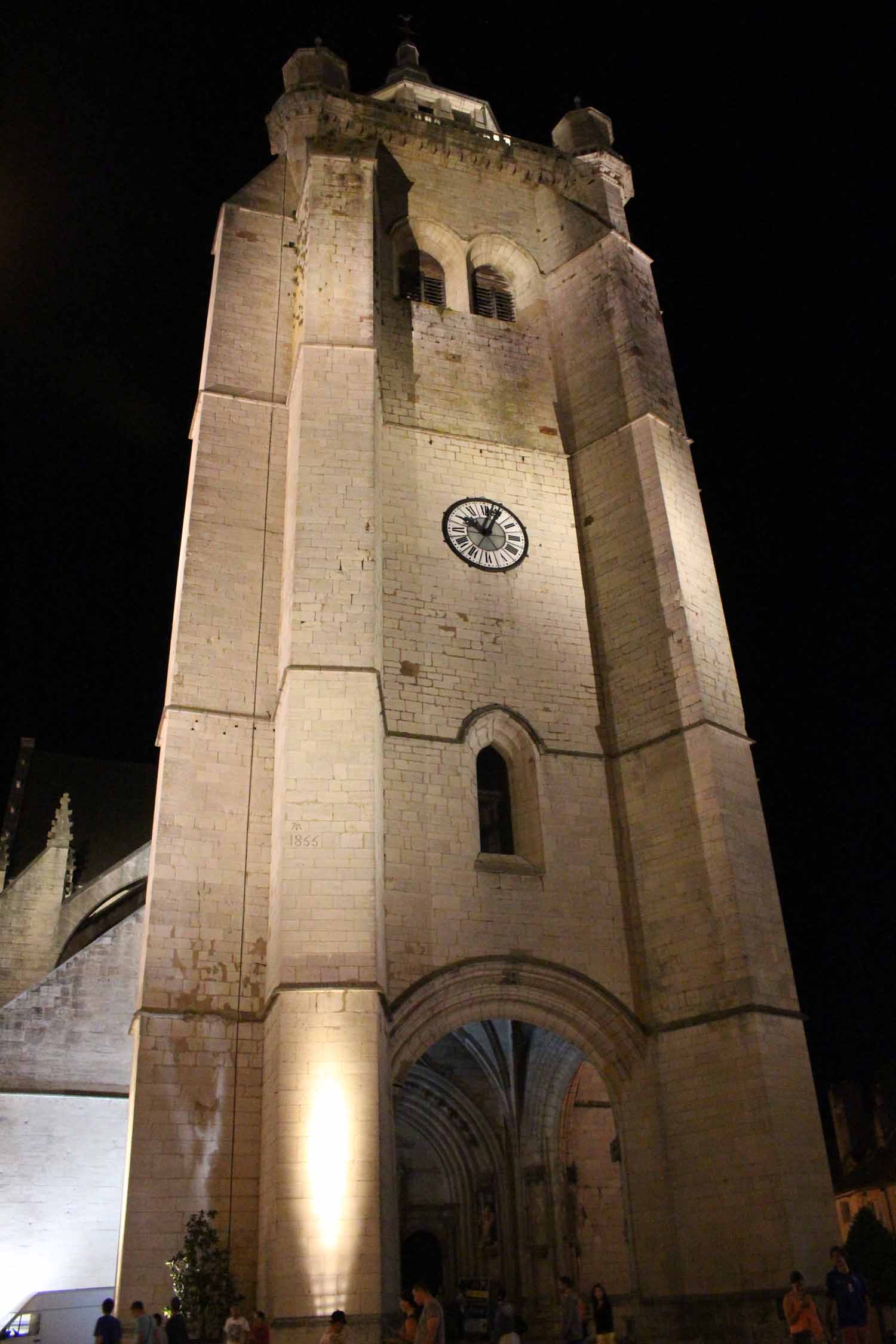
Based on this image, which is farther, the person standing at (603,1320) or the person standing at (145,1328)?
the person standing at (603,1320)

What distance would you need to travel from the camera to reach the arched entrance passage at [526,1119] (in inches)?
403

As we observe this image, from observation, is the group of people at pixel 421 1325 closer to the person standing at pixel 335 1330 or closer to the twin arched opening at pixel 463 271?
the person standing at pixel 335 1330

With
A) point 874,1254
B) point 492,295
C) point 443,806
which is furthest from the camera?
point 492,295

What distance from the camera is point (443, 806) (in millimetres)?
10805

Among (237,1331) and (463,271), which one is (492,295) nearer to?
(463,271)

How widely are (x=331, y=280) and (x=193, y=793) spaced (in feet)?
20.6

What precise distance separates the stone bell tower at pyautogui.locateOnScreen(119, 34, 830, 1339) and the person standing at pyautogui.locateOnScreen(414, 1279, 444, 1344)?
1471mm

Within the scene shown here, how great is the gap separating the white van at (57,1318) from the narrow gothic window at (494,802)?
547cm

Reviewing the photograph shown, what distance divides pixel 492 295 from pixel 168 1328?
1278cm

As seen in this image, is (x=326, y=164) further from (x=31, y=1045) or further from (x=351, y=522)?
(x=31, y=1045)

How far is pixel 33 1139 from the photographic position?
1181cm

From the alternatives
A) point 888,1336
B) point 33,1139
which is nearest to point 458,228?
point 33,1139

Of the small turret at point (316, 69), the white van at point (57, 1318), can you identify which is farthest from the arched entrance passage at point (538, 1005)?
the small turret at point (316, 69)

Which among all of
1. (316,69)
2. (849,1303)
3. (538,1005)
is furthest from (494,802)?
Answer: (316,69)
